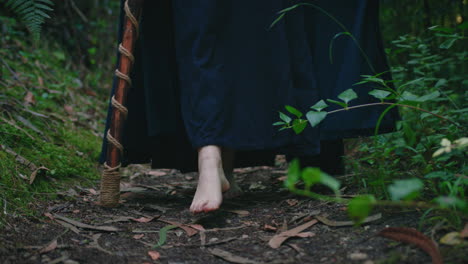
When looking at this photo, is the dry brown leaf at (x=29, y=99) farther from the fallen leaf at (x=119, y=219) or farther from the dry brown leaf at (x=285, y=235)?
the dry brown leaf at (x=285, y=235)

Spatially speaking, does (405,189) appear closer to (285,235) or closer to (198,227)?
A: (285,235)

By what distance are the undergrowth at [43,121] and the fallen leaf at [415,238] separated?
109 cm

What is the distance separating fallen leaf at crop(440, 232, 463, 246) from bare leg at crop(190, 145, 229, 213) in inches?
26.9

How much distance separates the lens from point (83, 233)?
122cm

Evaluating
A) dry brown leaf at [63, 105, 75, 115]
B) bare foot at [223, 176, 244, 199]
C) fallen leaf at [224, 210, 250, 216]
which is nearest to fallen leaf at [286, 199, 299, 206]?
fallen leaf at [224, 210, 250, 216]

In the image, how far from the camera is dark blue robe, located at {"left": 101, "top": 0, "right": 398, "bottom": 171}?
4.64 feet

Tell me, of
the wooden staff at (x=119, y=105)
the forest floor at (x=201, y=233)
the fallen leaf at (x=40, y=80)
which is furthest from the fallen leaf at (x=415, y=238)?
the fallen leaf at (x=40, y=80)

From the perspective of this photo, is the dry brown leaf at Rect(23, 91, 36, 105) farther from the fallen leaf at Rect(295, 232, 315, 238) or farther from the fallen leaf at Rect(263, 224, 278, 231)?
the fallen leaf at Rect(295, 232, 315, 238)

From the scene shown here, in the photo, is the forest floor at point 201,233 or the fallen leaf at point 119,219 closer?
the forest floor at point 201,233

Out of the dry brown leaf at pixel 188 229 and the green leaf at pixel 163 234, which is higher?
the green leaf at pixel 163 234

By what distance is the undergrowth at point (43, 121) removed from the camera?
1.49 meters

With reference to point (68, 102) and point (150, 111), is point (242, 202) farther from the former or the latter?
point (68, 102)

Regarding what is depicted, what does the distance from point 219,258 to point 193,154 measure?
34.2 inches

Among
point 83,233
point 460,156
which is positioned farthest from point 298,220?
point 83,233
